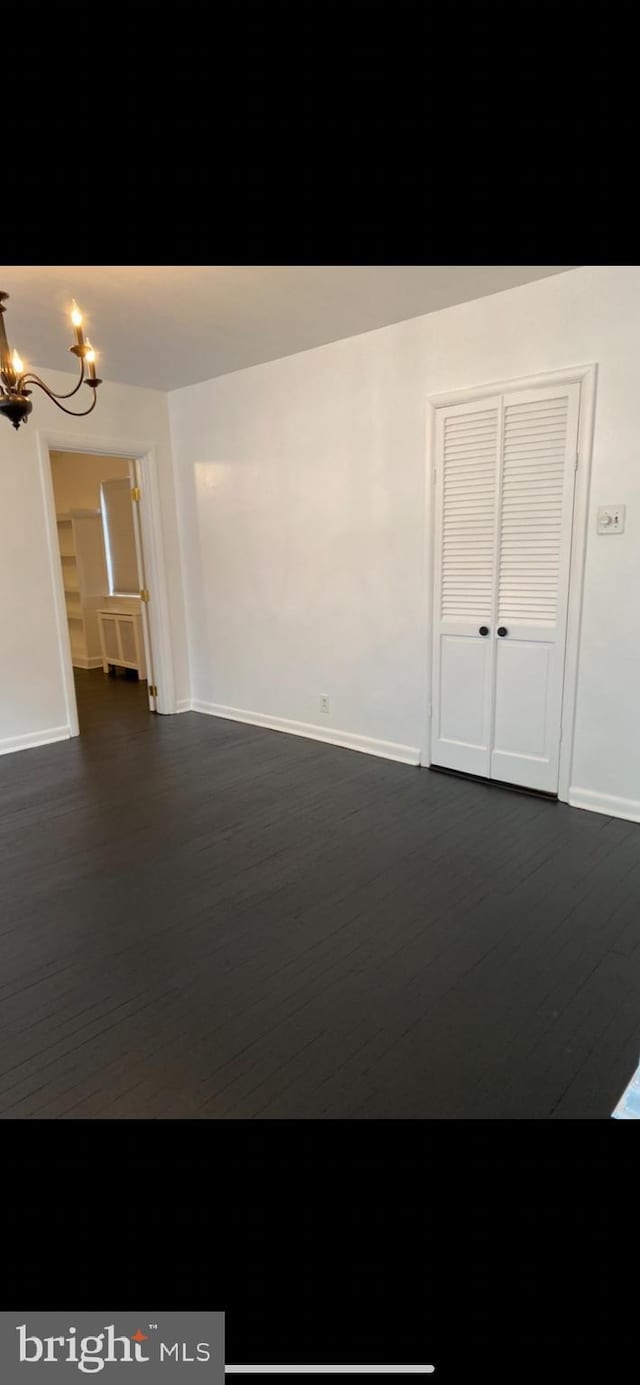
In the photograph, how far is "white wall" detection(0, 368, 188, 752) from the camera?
4488 millimetres

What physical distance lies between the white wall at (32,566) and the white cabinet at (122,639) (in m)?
2.04

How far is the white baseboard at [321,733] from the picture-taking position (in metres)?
4.19

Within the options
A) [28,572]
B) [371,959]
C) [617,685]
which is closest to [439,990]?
[371,959]

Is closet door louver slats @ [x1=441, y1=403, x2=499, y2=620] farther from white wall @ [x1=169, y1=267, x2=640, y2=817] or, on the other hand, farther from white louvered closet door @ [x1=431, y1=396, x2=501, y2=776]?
white wall @ [x1=169, y1=267, x2=640, y2=817]

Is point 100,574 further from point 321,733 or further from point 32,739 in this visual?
point 321,733

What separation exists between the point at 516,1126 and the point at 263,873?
1.51m

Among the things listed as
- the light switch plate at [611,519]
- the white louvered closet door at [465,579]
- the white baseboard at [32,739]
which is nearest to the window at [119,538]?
the white baseboard at [32,739]

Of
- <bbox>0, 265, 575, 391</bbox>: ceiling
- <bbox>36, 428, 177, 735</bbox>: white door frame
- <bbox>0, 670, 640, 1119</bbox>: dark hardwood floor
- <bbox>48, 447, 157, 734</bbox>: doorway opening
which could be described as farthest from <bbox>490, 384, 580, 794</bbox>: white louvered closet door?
<bbox>48, 447, 157, 734</bbox>: doorway opening

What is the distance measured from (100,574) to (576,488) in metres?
6.07

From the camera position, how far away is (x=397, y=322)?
12.1ft

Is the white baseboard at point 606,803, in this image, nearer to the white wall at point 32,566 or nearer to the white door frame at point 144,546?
the white door frame at point 144,546

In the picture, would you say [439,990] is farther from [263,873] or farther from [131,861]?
[131,861]

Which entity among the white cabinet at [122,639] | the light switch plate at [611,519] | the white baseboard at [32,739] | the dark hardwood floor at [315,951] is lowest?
the dark hardwood floor at [315,951]

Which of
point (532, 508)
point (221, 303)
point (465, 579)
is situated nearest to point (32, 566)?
point (221, 303)
